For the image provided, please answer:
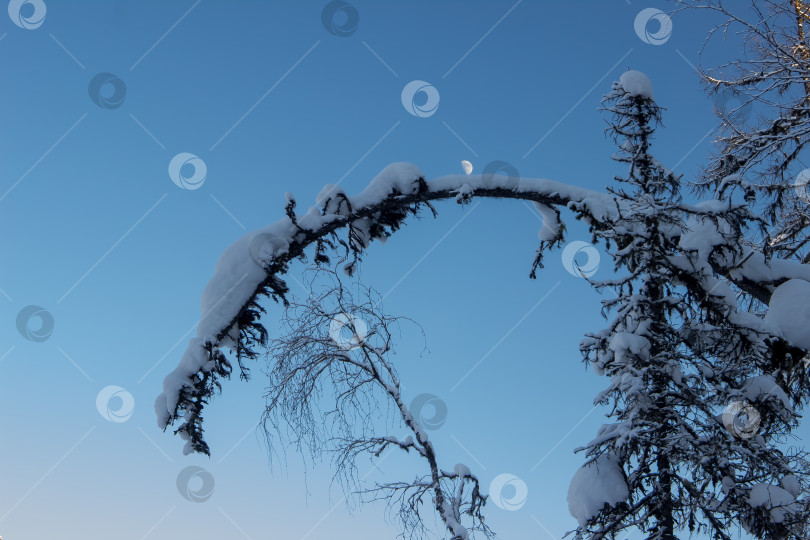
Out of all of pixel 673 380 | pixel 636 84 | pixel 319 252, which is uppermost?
pixel 636 84

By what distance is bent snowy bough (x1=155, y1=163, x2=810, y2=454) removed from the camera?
514cm

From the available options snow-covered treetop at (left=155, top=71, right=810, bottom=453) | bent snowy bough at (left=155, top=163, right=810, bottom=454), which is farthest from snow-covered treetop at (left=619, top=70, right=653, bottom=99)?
bent snowy bough at (left=155, top=163, right=810, bottom=454)

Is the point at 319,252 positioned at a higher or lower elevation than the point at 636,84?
lower

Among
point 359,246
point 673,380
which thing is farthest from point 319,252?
point 673,380

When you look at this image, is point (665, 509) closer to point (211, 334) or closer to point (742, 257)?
point (742, 257)

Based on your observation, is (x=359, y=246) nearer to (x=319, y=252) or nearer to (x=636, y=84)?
(x=319, y=252)

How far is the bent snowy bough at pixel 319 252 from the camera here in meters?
5.14

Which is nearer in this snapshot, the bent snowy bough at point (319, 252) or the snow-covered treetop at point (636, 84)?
the bent snowy bough at point (319, 252)

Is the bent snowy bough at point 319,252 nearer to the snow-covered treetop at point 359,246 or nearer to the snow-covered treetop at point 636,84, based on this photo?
the snow-covered treetop at point 359,246

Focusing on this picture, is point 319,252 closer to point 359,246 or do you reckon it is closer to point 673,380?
point 359,246

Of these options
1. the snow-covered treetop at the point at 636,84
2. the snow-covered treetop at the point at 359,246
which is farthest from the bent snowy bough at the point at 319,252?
the snow-covered treetop at the point at 636,84

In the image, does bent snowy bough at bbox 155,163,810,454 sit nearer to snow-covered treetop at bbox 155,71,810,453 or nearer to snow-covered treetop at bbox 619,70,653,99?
snow-covered treetop at bbox 155,71,810,453

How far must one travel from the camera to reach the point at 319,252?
5871 millimetres

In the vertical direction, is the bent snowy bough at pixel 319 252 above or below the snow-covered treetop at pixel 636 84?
below
